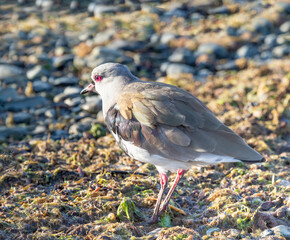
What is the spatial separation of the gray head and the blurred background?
7.56ft

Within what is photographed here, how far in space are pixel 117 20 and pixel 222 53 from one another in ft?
13.2

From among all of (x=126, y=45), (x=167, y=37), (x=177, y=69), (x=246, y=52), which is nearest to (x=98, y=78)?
(x=177, y=69)

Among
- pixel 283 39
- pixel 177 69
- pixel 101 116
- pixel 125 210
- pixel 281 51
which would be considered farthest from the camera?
pixel 283 39

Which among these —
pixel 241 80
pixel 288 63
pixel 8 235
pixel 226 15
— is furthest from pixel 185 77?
pixel 8 235

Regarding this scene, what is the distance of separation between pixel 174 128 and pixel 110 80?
50.9 inches

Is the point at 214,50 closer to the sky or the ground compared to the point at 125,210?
closer to the ground

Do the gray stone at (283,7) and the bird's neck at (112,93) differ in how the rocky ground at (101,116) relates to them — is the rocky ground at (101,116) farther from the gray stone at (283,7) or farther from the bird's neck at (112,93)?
the bird's neck at (112,93)

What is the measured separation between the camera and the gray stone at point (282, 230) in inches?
167

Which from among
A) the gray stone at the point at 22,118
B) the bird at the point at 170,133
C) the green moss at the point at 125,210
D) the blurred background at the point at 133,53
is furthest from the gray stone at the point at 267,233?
the gray stone at the point at 22,118

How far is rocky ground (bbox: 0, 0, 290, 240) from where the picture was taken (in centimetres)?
479

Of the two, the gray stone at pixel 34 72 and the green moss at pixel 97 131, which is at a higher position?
the gray stone at pixel 34 72

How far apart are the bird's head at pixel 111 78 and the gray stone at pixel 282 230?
2339mm

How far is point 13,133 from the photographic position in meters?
8.21

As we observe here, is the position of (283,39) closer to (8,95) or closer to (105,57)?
(105,57)
